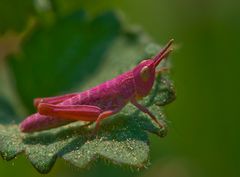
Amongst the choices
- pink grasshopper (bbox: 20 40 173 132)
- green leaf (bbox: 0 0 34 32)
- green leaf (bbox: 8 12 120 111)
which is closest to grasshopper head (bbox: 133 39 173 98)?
pink grasshopper (bbox: 20 40 173 132)

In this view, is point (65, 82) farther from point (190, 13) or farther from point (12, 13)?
point (190, 13)

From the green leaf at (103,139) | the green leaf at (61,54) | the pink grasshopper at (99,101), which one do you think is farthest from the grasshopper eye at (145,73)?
the green leaf at (61,54)

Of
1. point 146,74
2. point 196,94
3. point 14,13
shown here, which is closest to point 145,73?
point 146,74

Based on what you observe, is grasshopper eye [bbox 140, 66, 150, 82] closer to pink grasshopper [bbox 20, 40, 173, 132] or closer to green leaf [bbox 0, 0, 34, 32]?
pink grasshopper [bbox 20, 40, 173, 132]

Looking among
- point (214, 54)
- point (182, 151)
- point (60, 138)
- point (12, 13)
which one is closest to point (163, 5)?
point (214, 54)

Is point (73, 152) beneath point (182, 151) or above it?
above

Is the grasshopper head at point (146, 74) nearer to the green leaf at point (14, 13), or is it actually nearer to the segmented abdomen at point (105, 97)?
the segmented abdomen at point (105, 97)
